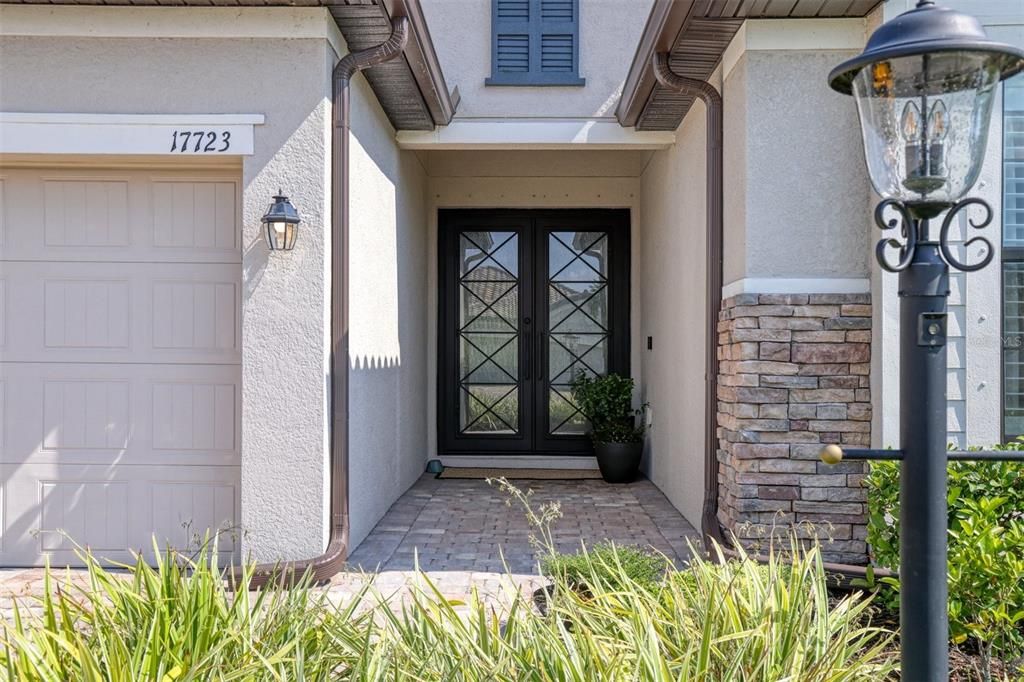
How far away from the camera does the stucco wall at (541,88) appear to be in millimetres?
6371

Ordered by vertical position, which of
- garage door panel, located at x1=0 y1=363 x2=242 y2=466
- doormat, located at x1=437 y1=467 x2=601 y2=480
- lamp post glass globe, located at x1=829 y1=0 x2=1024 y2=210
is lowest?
doormat, located at x1=437 y1=467 x2=601 y2=480

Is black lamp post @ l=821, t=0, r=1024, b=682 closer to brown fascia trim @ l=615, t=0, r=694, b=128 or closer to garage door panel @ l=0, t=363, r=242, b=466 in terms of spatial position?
brown fascia trim @ l=615, t=0, r=694, b=128

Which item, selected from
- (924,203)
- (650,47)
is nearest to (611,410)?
(650,47)

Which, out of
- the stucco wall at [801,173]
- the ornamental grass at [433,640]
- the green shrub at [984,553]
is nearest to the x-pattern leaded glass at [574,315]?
the stucco wall at [801,173]

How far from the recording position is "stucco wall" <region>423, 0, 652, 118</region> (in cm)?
637

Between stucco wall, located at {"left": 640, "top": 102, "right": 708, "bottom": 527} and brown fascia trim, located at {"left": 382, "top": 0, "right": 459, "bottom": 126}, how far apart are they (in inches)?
72.3

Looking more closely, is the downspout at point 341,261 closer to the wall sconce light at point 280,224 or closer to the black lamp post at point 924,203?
the wall sconce light at point 280,224

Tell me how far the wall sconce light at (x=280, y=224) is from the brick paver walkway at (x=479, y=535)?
5.82ft

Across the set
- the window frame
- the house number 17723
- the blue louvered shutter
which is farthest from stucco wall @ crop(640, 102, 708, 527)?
the house number 17723

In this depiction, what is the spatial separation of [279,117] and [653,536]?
11.6 ft

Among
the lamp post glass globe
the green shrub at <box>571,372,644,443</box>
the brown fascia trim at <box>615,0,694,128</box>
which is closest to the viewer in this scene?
the lamp post glass globe

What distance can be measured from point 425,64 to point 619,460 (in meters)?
4.04

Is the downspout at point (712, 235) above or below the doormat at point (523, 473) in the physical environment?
above

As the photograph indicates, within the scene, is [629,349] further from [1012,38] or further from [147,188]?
[147,188]
